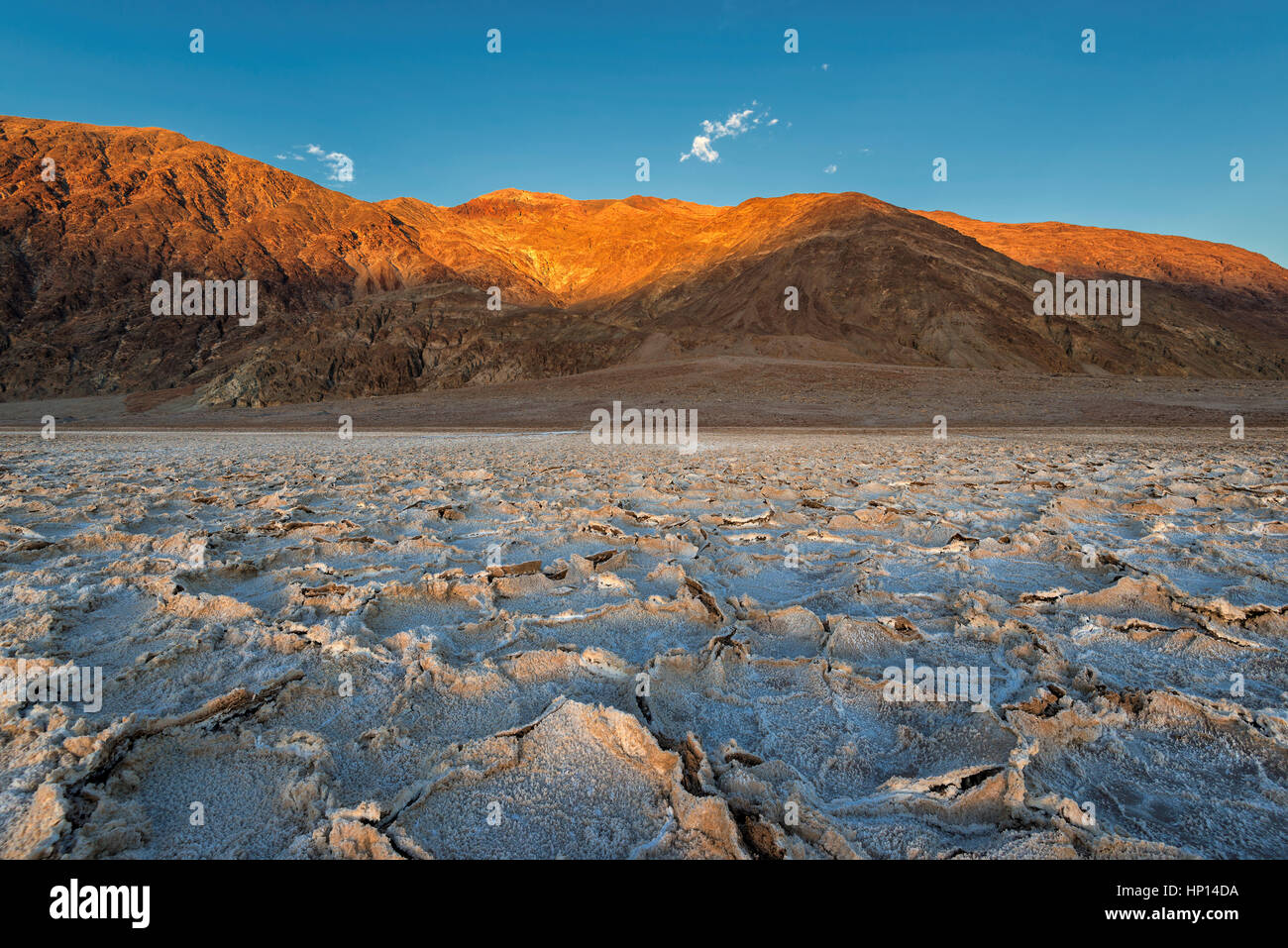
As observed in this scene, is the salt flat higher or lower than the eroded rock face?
lower

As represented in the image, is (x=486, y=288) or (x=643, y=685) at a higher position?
(x=486, y=288)

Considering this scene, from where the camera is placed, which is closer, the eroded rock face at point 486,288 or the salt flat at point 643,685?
the salt flat at point 643,685

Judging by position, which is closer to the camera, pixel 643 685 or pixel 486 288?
pixel 643 685

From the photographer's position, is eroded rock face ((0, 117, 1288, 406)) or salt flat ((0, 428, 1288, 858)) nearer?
salt flat ((0, 428, 1288, 858))
